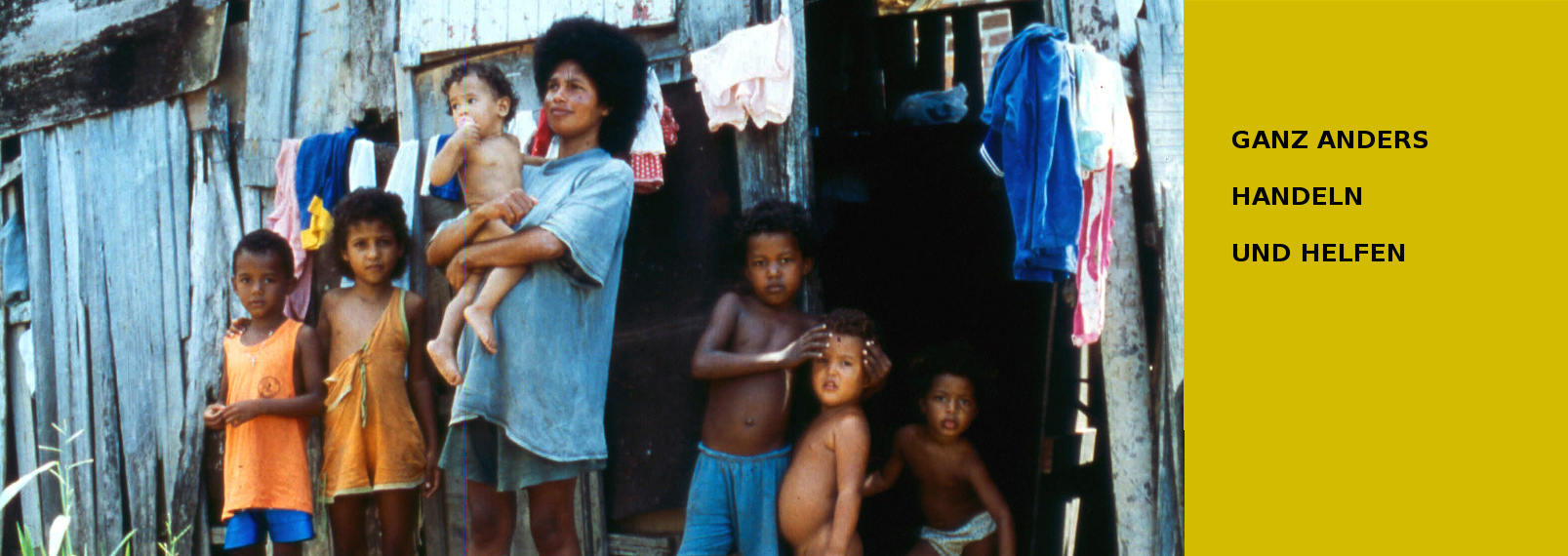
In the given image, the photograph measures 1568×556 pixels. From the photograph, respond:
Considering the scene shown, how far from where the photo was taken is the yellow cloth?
398 cm

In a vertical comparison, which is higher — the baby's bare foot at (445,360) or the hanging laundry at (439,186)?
the hanging laundry at (439,186)

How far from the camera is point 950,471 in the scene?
3650 mm

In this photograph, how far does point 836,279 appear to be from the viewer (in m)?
4.83

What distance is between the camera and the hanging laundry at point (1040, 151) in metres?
3.14

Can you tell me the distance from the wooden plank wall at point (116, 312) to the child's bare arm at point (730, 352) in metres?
2.09

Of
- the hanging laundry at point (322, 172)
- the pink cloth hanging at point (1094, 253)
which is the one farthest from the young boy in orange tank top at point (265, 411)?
the pink cloth hanging at point (1094, 253)

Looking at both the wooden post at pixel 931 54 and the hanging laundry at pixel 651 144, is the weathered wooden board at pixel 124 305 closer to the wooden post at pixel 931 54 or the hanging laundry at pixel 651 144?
the hanging laundry at pixel 651 144

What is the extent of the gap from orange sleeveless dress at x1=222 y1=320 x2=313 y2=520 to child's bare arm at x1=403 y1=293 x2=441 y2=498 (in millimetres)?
341

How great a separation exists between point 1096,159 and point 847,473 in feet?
3.41

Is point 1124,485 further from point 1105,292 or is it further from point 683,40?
point 683,40

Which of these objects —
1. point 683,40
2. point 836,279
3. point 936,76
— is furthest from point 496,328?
point 936,76

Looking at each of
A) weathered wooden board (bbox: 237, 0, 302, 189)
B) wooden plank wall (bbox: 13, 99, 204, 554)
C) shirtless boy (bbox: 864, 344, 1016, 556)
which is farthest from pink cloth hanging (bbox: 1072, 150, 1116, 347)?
wooden plank wall (bbox: 13, 99, 204, 554)

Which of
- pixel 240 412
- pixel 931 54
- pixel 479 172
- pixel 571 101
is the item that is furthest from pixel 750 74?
pixel 931 54

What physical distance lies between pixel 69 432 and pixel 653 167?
2770mm
